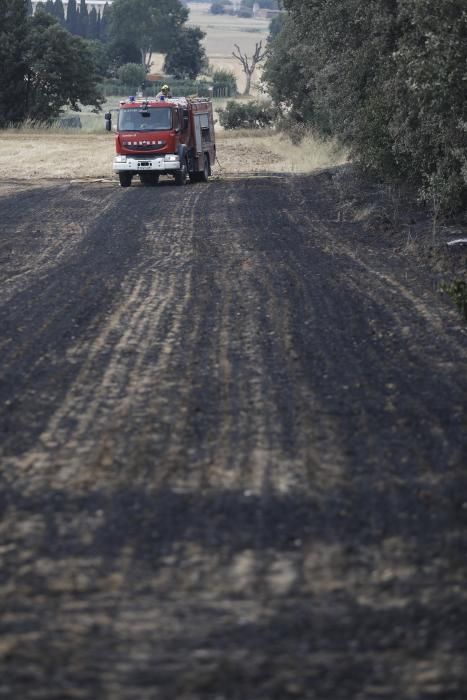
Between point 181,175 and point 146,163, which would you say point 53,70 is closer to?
point 181,175

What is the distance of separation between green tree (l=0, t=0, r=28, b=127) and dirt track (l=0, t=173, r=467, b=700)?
48383 mm

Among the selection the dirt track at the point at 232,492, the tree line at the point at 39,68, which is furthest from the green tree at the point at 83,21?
the dirt track at the point at 232,492

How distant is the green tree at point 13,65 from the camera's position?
58344mm

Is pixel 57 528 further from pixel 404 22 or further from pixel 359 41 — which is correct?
pixel 359 41

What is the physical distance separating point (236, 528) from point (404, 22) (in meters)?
14.2

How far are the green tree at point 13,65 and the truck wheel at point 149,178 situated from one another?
3107cm

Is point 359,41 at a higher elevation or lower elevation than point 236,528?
higher

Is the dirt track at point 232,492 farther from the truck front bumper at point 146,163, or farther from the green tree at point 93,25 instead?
the green tree at point 93,25

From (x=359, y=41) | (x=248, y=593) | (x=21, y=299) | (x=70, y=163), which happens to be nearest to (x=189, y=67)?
(x=70, y=163)

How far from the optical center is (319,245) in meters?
17.0

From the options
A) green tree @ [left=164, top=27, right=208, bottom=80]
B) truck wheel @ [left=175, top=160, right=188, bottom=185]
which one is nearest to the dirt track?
truck wheel @ [left=175, top=160, right=188, bottom=185]

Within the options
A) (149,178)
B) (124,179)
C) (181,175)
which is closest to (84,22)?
(149,178)

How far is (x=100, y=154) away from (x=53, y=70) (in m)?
16.5

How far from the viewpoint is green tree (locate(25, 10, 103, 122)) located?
5831 cm
